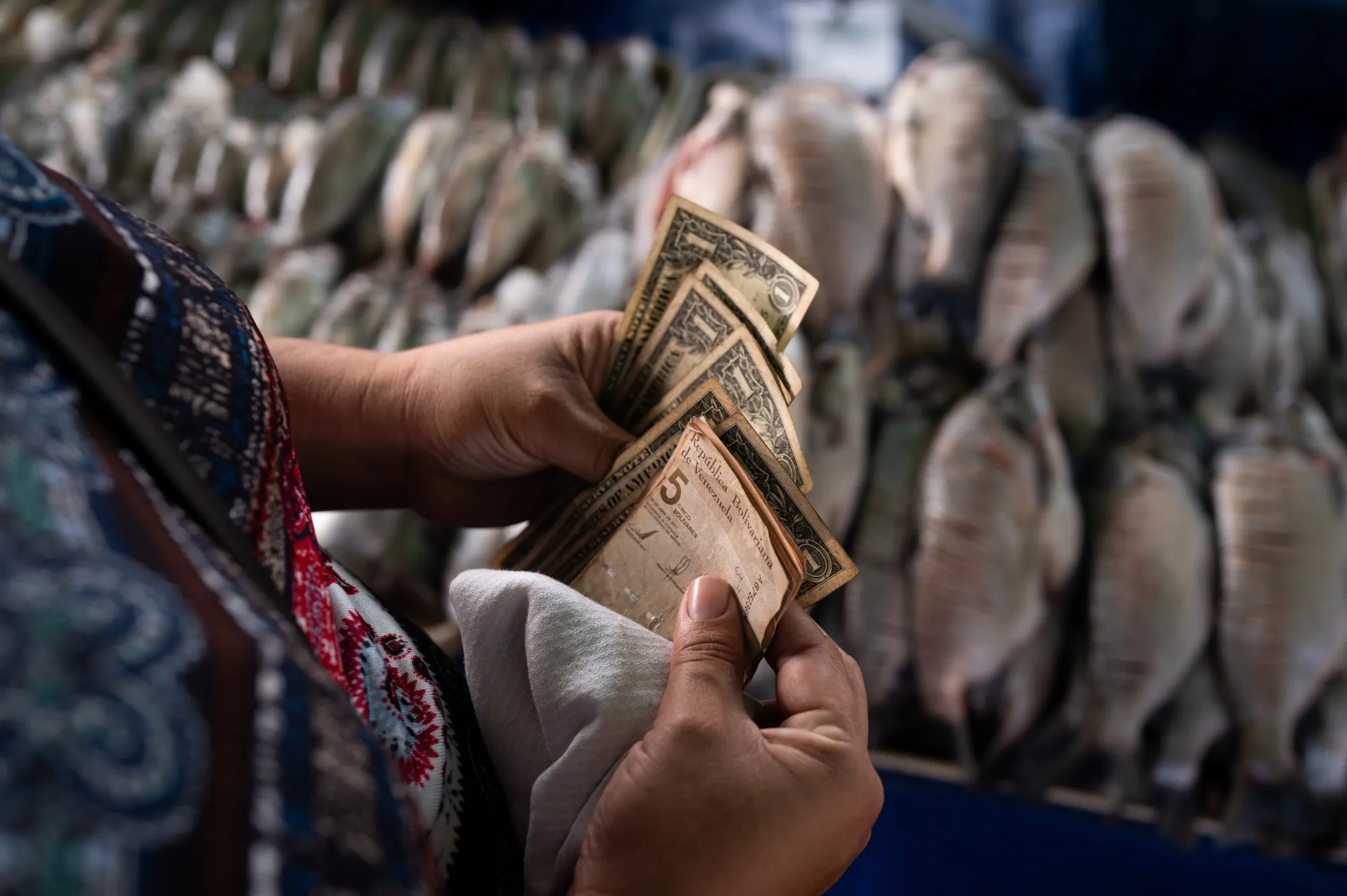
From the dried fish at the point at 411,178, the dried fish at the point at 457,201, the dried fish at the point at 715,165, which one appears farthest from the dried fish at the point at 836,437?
the dried fish at the point at 411,178

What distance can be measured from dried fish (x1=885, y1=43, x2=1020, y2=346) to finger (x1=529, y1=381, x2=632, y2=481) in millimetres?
725

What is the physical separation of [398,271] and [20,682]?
4.84 ft

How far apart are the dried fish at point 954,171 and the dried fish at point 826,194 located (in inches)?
1.8

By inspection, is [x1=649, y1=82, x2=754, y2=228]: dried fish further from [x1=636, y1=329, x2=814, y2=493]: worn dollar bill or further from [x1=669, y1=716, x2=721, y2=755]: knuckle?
[x1=669, y1=716, x2=721, y2=755]: knuckle

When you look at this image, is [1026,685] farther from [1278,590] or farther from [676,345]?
[676,345]

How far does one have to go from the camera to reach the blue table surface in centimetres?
132

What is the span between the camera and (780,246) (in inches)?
49.4

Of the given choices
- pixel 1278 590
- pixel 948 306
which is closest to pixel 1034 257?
pixel 948 306

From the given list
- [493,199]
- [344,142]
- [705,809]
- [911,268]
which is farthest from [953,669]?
[344,142]

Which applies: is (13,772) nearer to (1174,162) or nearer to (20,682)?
(20,682)

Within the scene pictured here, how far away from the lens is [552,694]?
1.63 ft

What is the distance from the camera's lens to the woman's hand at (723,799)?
42 cm

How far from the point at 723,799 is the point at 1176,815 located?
108cm

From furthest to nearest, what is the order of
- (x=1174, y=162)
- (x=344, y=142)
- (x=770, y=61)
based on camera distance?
1. (x=770, y=61)
2. (x=344, y=142)
3. (x=1174, y=162)
